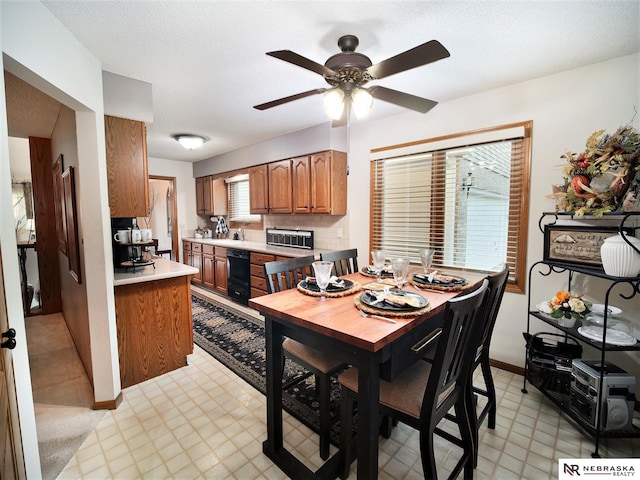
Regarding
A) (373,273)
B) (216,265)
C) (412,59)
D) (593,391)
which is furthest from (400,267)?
(216,265)

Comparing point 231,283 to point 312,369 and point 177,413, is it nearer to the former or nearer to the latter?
point 177,413

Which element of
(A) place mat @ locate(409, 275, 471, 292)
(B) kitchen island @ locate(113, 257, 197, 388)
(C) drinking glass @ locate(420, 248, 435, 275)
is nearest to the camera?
(A) place mat @ locate(409, 275, 471, 292)

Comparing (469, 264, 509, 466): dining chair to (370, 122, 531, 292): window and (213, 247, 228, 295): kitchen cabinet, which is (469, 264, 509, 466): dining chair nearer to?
(370, 122, 531, 292): window

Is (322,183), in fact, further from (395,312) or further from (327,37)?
(395,312)

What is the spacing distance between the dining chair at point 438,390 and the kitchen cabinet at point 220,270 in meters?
3.46

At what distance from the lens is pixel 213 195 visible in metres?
5.36

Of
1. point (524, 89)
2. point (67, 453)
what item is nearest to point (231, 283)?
point (67, 453)

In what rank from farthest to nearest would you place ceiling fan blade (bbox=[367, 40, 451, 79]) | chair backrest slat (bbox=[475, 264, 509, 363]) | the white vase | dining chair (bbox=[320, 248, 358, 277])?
dining chair (bbox=[320, 248, 358, 277]) < the white vase < chair backrest slat (bbox=[475, 264, 509, 363]) < ceiling fan blade (bbox=[367, 40, 451, 79])

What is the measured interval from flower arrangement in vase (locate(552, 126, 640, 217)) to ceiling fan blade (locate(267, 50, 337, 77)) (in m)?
1.66

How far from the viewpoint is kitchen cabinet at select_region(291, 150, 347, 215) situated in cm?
342

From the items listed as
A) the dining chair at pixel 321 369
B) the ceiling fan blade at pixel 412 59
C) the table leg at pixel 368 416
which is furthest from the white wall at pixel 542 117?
the table leg at pixel 368 416

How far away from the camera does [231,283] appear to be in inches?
171

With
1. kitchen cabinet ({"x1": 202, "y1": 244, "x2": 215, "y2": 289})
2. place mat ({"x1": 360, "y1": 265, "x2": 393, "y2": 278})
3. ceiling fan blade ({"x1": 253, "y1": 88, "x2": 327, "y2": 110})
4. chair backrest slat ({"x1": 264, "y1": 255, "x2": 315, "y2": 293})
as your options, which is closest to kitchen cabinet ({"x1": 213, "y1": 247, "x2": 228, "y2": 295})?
kitchen cabinet ({"x1": 202, "y1": 244, "x2": 215, "y2": 289})

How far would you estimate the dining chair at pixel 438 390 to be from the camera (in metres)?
1.13
